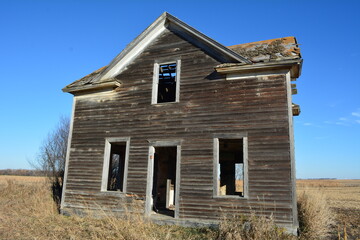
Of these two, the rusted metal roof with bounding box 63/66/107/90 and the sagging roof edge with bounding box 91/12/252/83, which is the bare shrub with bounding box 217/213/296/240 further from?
the rusted metal roof with bounding box 63/66/107/90

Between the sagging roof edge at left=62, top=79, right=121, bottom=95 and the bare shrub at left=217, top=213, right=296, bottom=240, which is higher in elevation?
the sagging roof edge at left=62, top=79, right=121, bottom=95

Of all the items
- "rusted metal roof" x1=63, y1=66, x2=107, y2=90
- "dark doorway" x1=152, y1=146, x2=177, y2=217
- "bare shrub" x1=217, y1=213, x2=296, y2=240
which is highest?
"rusted metal roof" x1=63, y1=66, x2=107, y2=90

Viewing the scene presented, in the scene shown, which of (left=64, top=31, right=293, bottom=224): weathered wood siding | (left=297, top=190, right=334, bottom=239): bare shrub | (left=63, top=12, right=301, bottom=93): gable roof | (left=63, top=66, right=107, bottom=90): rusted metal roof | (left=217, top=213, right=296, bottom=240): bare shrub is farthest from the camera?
(left=63, top=66, right=107, bottom=90): rusted metal roof

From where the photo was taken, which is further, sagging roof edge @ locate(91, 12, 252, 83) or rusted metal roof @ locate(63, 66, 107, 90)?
rusted metal roof @ locate(63, 66, 107, 90)

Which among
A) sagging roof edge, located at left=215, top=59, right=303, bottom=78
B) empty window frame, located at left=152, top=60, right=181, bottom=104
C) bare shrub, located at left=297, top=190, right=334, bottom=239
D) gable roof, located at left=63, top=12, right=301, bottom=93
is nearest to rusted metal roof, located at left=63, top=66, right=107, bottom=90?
gable roof, located at left=63, top=12, right=301, bottom=93

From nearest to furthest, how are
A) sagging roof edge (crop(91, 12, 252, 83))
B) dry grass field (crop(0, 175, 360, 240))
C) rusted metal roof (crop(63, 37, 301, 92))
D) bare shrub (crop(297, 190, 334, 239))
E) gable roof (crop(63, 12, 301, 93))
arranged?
dry grass field (crop(0, 175, 360, 240)) < bare shrub (crop(297, 190, 334, 239)) < rusted metal roof (crop(63, 37, 301, 92)) < gable roof (crop(63, 12, 301, 93)) < sagging roof edge (crop(91, 12, 252, 83))

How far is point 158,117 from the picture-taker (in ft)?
32.7

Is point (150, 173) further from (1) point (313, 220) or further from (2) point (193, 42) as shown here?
(1) point (313, 220)

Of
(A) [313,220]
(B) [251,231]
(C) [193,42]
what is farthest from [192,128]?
(A) [313,220]

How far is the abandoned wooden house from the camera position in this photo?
8133 millimetres

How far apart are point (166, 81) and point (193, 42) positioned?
2680mm

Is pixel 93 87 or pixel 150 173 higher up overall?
pixel 93 87

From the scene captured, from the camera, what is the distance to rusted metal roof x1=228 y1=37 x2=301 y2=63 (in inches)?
339

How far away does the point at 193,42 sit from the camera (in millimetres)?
10086
